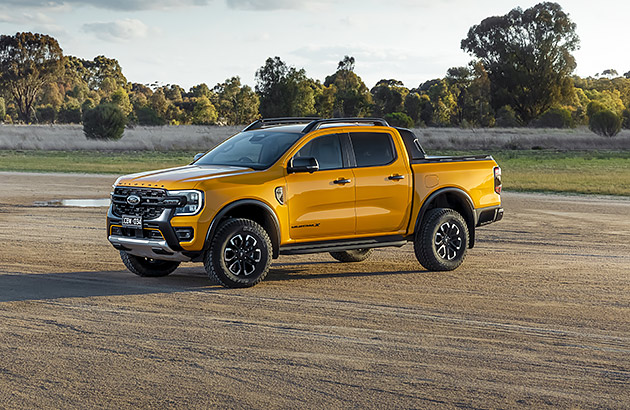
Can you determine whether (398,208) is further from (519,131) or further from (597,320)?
(519,131)

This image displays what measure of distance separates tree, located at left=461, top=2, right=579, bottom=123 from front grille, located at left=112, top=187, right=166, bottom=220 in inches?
3397

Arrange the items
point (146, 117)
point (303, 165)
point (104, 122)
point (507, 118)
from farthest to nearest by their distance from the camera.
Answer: point (507, 118) → point (146, 117) → point (104, 122) → point (303, 165)

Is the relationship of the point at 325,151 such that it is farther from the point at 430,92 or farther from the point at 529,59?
the point at 430,92

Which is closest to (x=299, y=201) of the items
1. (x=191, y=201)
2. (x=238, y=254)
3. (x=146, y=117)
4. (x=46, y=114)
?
(x=238, y=254)

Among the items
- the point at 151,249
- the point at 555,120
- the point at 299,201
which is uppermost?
the point at 555,120

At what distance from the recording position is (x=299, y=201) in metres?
11.2

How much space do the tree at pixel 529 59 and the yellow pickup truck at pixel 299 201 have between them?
8378 centimetres

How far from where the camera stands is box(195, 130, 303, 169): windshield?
11438 millimetres

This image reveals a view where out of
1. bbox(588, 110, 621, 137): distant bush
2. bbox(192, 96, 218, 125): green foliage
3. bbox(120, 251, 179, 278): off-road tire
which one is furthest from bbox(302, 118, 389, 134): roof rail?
bbox(192, 96, 218, 125): green foliage

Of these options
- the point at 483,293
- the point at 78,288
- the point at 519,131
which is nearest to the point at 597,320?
the point at 483,293

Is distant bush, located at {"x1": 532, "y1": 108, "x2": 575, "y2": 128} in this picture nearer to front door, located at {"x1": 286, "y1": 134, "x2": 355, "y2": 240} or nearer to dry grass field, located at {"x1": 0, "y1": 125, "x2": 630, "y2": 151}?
dry grass field, located at {"x1": 0, "y1": 125, "x2": 630, "y2": 151}

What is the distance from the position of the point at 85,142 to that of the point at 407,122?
103 feet

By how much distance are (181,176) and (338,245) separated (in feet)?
7.05

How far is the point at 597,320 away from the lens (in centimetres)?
902
